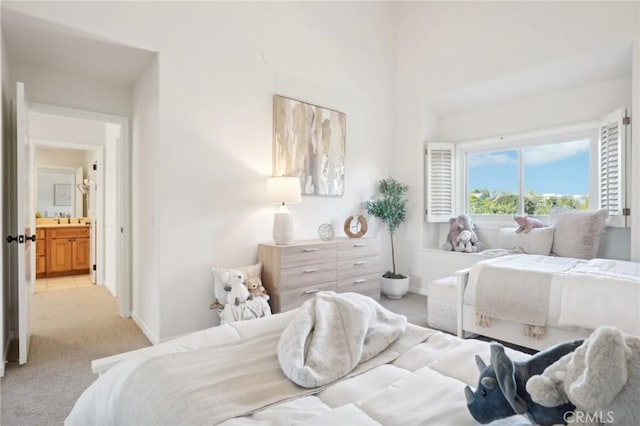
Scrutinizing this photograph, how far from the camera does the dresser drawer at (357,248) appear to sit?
3.73m

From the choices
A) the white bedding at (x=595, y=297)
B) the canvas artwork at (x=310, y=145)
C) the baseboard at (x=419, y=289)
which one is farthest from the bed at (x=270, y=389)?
the baseboard at (x=419, y=289)

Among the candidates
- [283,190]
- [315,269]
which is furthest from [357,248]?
[283,190]

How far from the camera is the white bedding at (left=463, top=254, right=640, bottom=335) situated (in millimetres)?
2109

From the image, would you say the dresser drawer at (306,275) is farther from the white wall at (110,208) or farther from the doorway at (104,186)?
the white wall at (110,208)

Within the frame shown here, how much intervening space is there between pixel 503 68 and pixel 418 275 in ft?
8.95

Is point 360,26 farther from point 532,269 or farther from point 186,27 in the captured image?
point 532,269

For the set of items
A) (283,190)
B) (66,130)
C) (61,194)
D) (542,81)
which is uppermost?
(542,81)

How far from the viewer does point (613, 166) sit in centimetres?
342

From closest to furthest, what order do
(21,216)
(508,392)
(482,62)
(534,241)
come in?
1. (508,392)
2. (21,216)
3. (534,241)
4. (482,62)

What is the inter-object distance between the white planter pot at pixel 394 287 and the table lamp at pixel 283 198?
1.69m

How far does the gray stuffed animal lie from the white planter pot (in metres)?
3.51

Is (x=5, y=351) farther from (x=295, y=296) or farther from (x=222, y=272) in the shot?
(x=295, y=296)

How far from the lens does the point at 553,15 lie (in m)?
3.55

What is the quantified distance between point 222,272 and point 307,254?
0.83 meters
